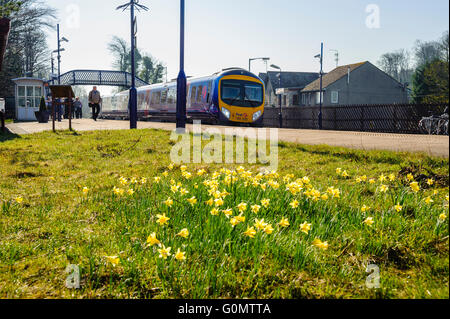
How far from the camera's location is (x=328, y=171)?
17.4 feet

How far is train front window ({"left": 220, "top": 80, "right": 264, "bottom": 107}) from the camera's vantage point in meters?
20.3

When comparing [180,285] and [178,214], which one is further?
[178,214]

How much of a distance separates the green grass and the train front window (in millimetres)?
16075

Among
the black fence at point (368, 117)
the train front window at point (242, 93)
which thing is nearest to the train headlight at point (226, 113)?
the train front window at point (242, 93)

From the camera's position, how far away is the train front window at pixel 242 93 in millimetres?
20267

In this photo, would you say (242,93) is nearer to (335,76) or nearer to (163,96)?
(163,96)

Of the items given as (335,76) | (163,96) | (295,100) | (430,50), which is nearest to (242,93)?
(163,96)

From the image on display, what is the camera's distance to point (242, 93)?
2077cm

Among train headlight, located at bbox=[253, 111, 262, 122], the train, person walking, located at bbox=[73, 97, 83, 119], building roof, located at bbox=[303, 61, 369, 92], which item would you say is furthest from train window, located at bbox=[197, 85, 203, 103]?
building roof, located at bbox=[303, 61, 369, 92]

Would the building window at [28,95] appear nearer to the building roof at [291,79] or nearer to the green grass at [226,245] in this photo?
the green grass at [226,245]

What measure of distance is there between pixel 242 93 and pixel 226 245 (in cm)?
1869

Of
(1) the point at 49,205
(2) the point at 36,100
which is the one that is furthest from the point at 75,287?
(2) the point at 36,100

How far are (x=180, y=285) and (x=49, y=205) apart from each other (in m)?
2.40

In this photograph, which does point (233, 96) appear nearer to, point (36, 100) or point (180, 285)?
point (36, 100)
